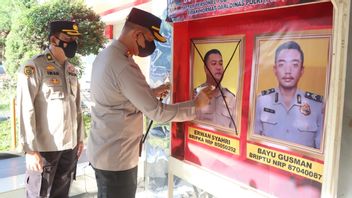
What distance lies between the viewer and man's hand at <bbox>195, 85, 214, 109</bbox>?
1.44 metres

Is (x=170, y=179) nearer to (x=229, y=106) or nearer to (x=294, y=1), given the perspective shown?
(x=229, y=106)

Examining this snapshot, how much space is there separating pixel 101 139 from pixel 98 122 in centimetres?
9

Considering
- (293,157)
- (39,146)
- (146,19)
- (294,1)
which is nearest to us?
(294,1)

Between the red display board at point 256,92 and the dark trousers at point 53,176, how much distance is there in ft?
3.49

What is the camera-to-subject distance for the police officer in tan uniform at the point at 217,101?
4.47 ft

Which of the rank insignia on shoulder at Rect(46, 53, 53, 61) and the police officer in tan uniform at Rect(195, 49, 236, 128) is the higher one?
the rank insignia on shoulder at Rect(46, 53, 53, 61)

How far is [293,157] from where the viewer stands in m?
1.14

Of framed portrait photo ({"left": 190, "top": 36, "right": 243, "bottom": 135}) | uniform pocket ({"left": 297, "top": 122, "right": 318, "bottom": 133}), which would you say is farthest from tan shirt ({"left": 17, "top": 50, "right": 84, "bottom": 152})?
uniform pocket ({"left": 297, "top": 122, "right": 318, "bottom": 133})

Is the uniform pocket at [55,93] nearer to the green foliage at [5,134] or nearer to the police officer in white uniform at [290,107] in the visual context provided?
the police officer in white uniform at [290,107]

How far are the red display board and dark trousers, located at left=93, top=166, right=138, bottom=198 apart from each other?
295 millimetres

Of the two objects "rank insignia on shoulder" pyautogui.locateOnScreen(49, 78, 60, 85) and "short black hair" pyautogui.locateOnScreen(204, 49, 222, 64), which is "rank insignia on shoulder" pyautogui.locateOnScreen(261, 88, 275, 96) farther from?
"rank insignia on shoulder" pyautogui.locateOnScreen(49, 78, 60, 85)

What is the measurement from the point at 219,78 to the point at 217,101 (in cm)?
11

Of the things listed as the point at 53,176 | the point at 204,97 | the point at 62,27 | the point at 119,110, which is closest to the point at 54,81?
the point at 62,27

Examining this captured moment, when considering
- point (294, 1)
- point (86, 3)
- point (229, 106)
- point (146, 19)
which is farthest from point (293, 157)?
point (86, 3)
